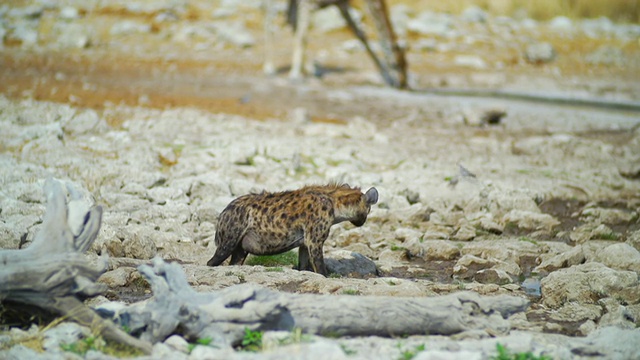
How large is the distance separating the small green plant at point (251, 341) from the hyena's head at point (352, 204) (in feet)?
8.62

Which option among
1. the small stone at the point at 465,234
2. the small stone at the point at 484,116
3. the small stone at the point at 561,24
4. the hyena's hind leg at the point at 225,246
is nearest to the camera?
the hyena's hind leg at the point at 225,246

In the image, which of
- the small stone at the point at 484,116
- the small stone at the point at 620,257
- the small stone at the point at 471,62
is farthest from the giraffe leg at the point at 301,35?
the small stone at the point at 620,257

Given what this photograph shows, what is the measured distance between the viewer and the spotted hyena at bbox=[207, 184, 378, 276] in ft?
27.0

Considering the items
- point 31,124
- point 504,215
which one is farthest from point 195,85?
point 504,215

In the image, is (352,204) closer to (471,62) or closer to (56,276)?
(56,276)

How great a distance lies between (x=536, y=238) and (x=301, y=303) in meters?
5.14

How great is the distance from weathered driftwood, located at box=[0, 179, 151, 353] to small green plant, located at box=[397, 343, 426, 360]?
1.57m

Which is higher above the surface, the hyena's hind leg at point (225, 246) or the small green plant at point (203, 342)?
the small green plant at point (203, 342)

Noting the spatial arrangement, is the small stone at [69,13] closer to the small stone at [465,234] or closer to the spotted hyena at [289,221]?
the small stone at [465,234]

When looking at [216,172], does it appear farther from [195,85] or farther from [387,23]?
[387,23]

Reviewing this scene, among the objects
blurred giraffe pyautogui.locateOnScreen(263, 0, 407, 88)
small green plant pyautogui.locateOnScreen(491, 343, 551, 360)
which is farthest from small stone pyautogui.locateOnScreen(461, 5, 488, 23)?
small green plant pyautogui.locateOnScreen(491, 343, 551, 360)

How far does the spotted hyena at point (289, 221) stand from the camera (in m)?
8.23

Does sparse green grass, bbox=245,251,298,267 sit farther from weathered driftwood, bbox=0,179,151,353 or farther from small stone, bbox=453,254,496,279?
weathered driftwood, bbox=0,179,151,353

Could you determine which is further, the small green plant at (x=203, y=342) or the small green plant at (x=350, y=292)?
the small green plant at (x=350, y=292)
